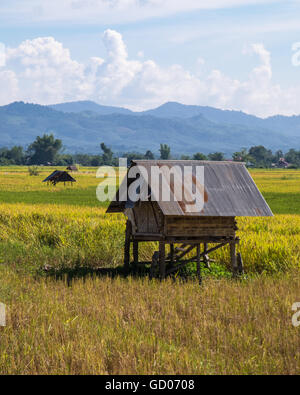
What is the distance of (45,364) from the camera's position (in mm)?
5691

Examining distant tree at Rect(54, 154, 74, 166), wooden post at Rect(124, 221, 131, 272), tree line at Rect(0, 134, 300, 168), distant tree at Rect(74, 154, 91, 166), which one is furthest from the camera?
distant tree at Rect(74, 154, 91, 166)

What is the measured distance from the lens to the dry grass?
220 inches

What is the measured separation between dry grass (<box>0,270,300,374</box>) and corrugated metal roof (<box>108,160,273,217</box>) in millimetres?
1428

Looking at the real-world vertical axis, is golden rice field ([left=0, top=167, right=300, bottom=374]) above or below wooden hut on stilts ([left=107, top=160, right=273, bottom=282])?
below

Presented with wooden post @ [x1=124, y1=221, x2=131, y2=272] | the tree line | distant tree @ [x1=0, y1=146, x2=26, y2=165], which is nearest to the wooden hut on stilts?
wooden post @ [x1=124, y1=221, x2=131, y2=272]

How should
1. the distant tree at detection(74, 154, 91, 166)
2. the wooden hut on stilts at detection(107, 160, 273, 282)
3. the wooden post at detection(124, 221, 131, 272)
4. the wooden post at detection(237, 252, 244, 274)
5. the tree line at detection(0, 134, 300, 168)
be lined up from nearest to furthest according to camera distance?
1. the wooden hut on stilts at detection(107, 160, 273, 282)
2. the wooden post at detection(237, 252, 244, 274)
3. the wooden post at detection(124, 221, 131, 272)
4. the tree line at detection(0, 134, 300, 168)
5. the distant tree at detection(74, 154, 91, 166)

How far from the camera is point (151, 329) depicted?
687 centimetres

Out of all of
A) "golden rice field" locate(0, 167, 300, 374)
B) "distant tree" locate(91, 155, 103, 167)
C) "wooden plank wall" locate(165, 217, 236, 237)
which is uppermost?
"distant tree" locate(91, 155, 103, 167)

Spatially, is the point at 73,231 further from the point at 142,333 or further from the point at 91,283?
the point at 142,333

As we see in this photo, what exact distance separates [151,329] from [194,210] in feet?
11.3

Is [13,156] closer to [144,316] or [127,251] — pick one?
[127,251]

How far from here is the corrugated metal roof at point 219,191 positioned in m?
9.86

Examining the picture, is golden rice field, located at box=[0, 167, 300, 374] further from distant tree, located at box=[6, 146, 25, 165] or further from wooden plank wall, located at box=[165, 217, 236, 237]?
distant tree, located at box=[6, 146, 25, 165]
